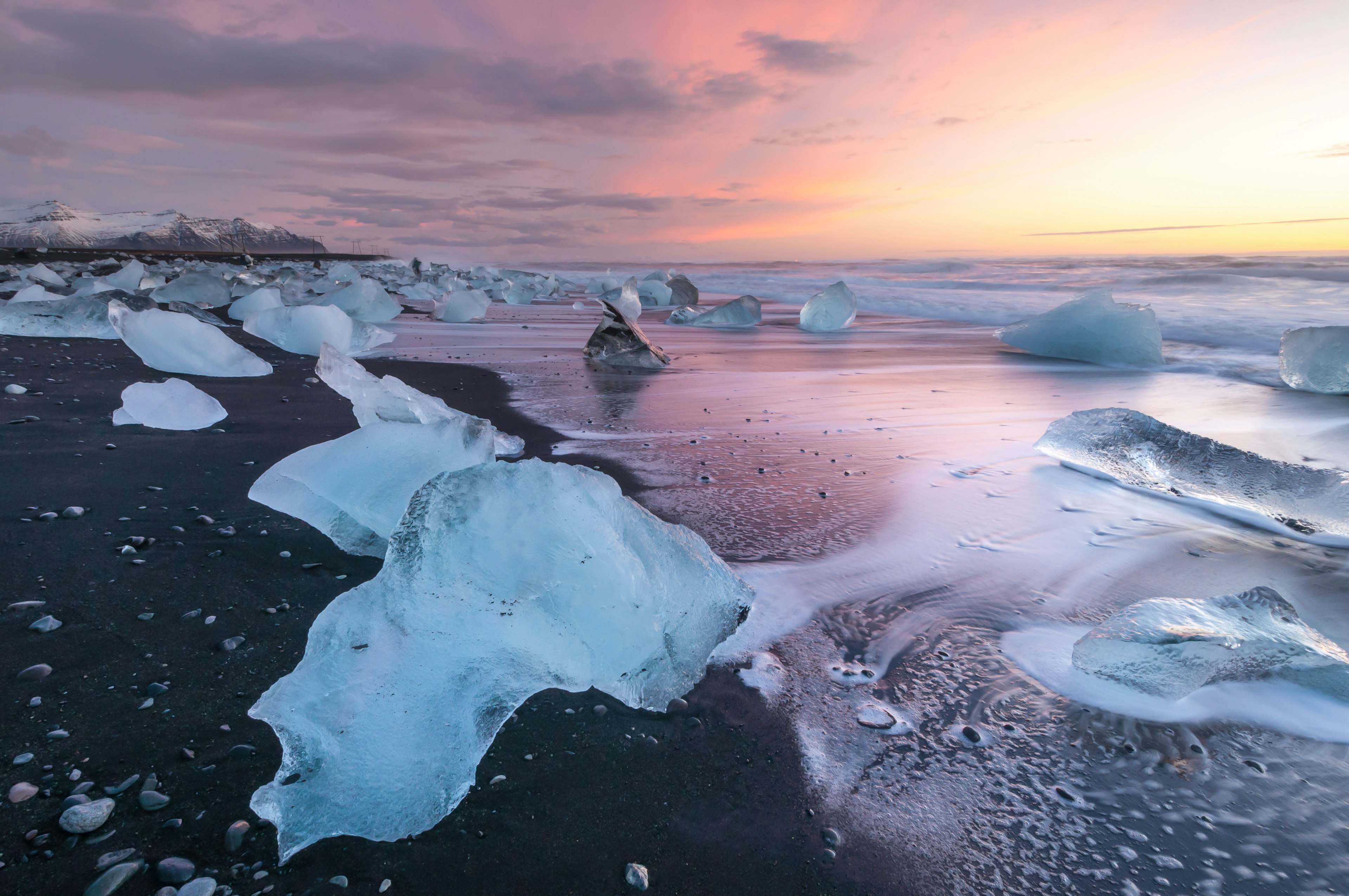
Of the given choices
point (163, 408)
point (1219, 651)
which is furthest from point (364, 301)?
point (1219, 651)

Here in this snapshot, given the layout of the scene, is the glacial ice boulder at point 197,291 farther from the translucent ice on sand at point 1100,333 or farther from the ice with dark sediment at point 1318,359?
the ice with dark sediment at point 1318,359

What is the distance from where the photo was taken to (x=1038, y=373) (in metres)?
5.73

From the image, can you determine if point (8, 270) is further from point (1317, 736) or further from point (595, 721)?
point (1317, 736)

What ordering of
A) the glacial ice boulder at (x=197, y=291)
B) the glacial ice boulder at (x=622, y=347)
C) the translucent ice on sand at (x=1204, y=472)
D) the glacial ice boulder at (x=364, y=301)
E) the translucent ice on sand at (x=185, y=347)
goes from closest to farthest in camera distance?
1. the translucent ice on sand at (x=1204, y=472)
2. the translucent ice on sand at (x=185, y=347)
3. the glacial ice boulder at (x=622, y=347)
4. the glacial ice boulder at (x=364, y=301)
5. the glacial ice boulder at (x=197, y=291)

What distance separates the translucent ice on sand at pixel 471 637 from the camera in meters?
1.08

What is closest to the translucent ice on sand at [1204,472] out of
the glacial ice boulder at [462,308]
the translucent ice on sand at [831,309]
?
the translucent ice on sand at [831,309]

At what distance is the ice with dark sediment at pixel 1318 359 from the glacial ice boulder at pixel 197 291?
38.1 feet

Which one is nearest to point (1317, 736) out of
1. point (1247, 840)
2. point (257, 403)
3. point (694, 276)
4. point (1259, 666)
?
point (1259, 666)

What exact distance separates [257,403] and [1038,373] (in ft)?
19.8

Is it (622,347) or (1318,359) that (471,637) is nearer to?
(622,347)

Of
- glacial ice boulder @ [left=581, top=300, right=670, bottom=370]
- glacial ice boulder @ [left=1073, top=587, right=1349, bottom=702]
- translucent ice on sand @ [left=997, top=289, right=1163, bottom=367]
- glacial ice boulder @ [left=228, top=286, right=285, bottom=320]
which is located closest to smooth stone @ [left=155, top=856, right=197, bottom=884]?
glacial ice boulder @ [left=1073, top=587, right=1349, bottom=702]

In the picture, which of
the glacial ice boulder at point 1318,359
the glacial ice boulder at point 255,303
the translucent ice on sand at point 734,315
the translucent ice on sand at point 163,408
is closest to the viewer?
the translucent ice on sand at point 163,408

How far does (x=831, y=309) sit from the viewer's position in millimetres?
9086

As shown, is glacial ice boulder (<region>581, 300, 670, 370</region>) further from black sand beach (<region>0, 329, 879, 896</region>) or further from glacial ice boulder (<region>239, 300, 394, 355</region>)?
black sand beach (<region>0, 329, 879, 896</region>)
